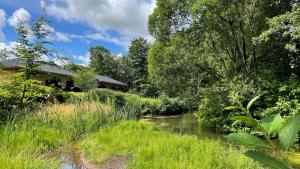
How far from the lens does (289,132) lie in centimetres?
59

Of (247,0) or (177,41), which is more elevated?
(247,0)

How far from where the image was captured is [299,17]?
432 inches

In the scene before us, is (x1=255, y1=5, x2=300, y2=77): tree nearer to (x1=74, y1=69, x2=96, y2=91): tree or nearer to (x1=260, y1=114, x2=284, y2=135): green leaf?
(x1=260, y1=114, x2=284, y2=135): green leaf

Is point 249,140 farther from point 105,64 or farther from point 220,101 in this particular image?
point 105,64

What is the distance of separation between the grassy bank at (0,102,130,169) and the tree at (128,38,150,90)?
37.5 metres

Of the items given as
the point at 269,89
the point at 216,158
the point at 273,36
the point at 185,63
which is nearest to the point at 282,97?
the point at 269,89

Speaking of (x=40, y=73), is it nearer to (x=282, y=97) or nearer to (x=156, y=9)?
(x=282, y=97)

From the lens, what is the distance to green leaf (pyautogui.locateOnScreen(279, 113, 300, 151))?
58 cm

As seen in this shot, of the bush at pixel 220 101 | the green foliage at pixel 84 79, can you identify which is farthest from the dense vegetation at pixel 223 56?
the green foliage at pixel 84 79

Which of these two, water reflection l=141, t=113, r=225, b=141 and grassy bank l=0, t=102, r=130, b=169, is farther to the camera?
water reflection l=141, t=113, r=225, b=141

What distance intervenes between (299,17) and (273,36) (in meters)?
3.84

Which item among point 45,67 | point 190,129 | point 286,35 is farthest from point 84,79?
point 286,35

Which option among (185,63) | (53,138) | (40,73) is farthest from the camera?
(185,63)

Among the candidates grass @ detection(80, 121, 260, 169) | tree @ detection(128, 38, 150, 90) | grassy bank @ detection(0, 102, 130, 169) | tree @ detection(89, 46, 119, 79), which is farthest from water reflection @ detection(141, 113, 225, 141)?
tree @ detection(89, 46, 119, 79)
